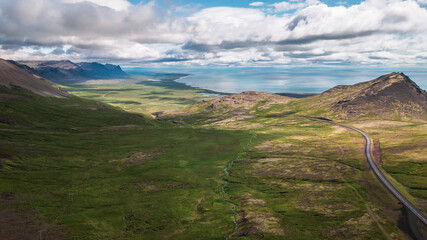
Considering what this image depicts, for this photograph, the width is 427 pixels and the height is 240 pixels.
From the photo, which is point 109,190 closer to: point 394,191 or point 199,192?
point 199,192

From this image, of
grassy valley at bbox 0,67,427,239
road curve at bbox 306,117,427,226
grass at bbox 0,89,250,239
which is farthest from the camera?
road curve at bbox 306,117,427,226

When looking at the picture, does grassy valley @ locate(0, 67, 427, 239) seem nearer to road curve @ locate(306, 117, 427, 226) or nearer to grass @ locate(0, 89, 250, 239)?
grass @ locate(0, 89, 250, 239)

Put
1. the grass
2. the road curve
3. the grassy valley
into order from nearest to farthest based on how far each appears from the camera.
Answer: the grassy valley, the grass, the road curve

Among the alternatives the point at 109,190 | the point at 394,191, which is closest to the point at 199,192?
the point at 109,190

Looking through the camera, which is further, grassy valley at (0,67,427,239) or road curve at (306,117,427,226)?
road curve at (306,117,427,226)

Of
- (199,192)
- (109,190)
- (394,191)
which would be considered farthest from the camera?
(199,192)

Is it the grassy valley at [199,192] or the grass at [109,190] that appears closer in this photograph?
the grassy valley at [199,192]

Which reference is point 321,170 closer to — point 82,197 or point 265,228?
point 265,228

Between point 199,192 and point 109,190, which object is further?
point 199,192

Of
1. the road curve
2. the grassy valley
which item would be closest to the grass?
the grassy valley

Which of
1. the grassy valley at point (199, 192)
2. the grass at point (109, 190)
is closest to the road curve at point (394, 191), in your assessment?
the grassy valley at point (199, 192)

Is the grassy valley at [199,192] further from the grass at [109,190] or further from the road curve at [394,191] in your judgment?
the road curve at [394,191]

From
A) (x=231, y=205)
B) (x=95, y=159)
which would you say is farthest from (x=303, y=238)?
(x=95, y=159)
